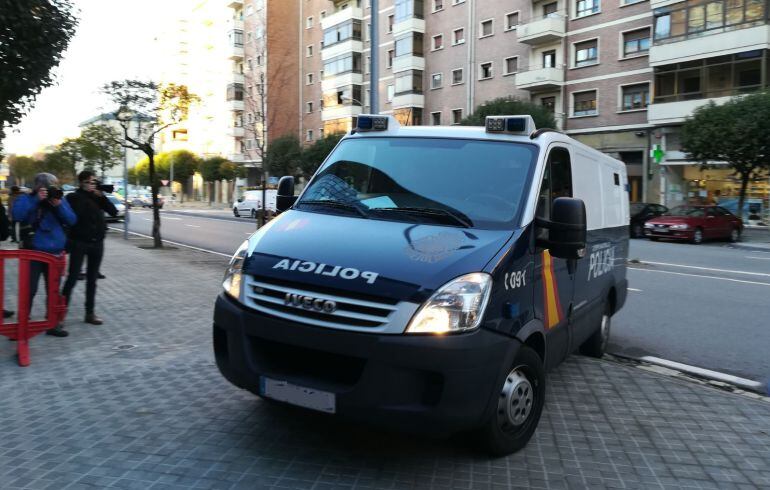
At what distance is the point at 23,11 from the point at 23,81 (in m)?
1.40

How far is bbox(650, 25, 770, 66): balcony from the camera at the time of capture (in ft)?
89.7

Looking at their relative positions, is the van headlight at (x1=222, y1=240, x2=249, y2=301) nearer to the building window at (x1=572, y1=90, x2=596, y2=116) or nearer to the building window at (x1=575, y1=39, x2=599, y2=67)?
the building window at (x1=572, y1=90, x2=596, y2=116)

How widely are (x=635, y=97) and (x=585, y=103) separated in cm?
301

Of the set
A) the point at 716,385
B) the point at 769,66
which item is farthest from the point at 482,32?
the point at 716,385

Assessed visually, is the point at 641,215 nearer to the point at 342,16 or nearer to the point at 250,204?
the point at 250,204

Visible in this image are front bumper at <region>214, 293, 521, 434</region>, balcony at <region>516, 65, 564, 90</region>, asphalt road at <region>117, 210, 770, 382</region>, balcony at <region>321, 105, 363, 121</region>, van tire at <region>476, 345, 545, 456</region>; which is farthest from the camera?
balcony at <region>321, 105, 363, 121</region>

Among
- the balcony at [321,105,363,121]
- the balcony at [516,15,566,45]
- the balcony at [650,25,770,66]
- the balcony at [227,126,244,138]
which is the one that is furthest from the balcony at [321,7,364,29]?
the balcony at [650,25,770,66]

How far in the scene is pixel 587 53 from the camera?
35.2 m

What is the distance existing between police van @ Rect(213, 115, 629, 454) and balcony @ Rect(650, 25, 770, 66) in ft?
92.0

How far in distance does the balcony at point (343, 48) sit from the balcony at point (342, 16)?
1.83 meters

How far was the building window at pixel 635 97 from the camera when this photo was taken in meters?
32.6

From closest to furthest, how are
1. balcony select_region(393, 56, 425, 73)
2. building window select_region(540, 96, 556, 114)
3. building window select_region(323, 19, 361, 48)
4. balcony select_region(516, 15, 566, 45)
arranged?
balcony select_region(516, 15, 566, 45) → building window select_region(540, 96, 556, 114) → balcony select_region(393, 56, 425, 73) → building window select_region(323, 19, 361, 48)

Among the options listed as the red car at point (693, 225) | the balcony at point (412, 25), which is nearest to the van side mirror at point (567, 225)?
the red car at point (693, 225)

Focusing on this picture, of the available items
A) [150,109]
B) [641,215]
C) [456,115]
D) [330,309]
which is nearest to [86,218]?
[330,309]
